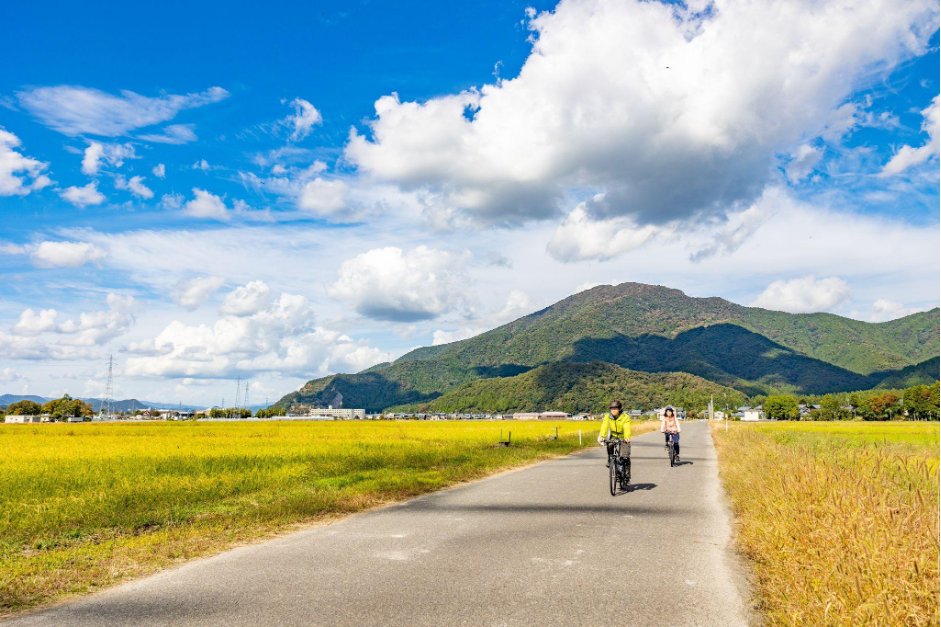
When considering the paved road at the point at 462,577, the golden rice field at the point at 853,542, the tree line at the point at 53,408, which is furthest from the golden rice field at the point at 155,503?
the tree line at the point at 53,408

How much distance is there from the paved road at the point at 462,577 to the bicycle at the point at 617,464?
6.29 ft

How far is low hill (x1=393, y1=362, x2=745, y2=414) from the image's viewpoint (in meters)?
175

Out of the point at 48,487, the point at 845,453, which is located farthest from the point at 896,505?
the point at 48,487

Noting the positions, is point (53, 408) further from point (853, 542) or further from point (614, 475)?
point (853, 542)

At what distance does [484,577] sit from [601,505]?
5.76m

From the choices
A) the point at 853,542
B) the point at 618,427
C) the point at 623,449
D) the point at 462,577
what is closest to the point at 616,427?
the point at 618,427

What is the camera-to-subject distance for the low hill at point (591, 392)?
17500cm

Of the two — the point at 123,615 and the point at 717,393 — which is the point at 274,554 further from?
the point at 717,393

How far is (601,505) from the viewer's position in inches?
454

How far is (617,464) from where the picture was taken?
13031 millimetres

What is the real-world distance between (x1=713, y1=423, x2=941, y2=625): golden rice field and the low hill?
16472cm

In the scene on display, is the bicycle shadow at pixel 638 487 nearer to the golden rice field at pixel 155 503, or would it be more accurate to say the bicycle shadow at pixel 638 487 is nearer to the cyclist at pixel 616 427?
the cyclist at pixel 616 427

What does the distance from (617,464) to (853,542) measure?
8.63 metres

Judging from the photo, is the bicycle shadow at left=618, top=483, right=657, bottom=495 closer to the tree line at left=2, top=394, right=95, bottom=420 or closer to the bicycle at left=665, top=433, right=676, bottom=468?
the bicycle at left=665, top=433, right=676, bottom=468
